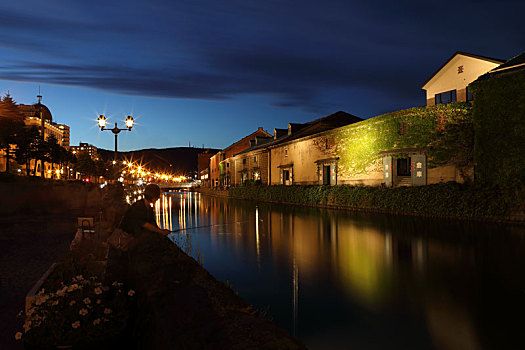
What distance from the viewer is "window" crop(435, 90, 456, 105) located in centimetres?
2693

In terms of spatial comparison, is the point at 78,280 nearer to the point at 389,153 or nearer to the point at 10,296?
the point at 10,296

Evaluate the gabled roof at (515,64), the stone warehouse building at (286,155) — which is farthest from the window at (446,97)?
the stone warehouse building at (286,155)

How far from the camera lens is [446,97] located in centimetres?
2734

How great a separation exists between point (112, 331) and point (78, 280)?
79cm

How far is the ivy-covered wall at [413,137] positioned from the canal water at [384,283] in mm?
8140

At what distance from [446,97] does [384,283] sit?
2543 cm

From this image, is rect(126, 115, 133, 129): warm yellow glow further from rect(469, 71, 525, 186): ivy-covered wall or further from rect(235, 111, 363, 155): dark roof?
rect(235, 111, 363, 155): dark roof

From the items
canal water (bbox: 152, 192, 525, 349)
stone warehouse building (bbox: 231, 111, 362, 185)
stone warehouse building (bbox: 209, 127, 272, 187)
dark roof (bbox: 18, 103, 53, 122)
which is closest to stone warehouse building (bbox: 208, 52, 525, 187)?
stone warehouse building (bbox: 231, 111, 362, 185)

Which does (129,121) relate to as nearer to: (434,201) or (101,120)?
(101,120)

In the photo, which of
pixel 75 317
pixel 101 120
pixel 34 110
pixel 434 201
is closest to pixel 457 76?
pixel 434 201

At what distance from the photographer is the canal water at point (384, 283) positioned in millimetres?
4395

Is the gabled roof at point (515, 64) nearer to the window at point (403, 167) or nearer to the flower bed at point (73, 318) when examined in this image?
the window at point (403, 167)

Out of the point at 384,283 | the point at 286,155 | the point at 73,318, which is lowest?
the point at 384,283

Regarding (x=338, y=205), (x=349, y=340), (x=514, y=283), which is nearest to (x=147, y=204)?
(x=349, y=340)
